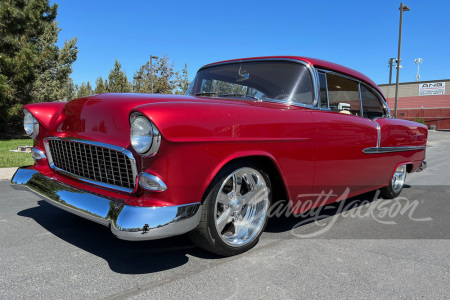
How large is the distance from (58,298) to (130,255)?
651mm

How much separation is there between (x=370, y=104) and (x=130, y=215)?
10.5 ft

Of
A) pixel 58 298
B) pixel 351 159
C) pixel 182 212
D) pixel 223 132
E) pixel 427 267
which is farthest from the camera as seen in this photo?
pixel 351 159

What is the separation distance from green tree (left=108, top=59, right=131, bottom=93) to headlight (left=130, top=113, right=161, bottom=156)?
23.1m

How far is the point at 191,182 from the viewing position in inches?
83.1

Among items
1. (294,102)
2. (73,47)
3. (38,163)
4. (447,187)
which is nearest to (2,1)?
(73,47)

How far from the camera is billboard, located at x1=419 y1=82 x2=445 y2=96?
130 feet

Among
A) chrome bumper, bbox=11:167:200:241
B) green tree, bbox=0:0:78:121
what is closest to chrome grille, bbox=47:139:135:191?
chrome bumper, bbox=11:167:200:241

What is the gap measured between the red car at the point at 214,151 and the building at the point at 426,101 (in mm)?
38590

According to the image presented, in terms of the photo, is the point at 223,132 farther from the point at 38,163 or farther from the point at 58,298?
the point at 38,163

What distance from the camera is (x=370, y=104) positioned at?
158 inches

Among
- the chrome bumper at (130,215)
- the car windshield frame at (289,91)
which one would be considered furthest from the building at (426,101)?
the chrome bumper at (130,215)

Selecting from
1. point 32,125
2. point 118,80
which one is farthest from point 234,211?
point 118,80

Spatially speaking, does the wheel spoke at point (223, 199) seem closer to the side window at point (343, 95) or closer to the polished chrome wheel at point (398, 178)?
the side window at point (343, 95)
